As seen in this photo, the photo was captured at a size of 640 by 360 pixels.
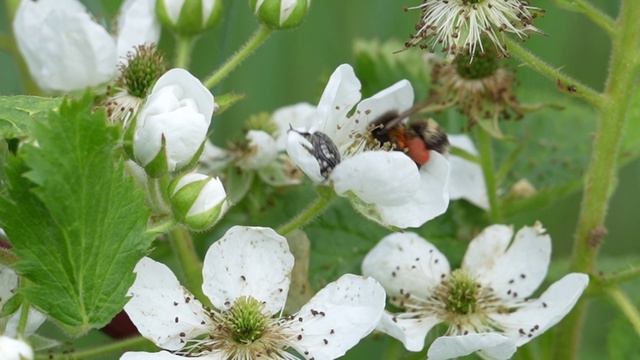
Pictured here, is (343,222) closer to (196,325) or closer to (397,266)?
(397,266)

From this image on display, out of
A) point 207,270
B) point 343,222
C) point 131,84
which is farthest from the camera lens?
point 343,222

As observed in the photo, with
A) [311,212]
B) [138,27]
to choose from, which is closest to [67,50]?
[138,27]

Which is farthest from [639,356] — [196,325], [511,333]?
[196,325]

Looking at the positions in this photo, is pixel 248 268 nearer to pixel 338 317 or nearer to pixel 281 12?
pixel 338 317

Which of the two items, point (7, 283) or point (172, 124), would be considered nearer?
point (172, 124)

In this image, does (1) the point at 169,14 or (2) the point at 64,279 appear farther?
(1) the point at 169,14

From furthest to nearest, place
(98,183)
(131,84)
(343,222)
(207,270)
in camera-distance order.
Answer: (343,222), (131,84), (207,270), (98,183)

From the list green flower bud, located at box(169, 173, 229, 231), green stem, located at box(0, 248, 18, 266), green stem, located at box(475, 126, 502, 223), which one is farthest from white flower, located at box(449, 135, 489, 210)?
green stem, located at box(0, 248, 18, 266)
